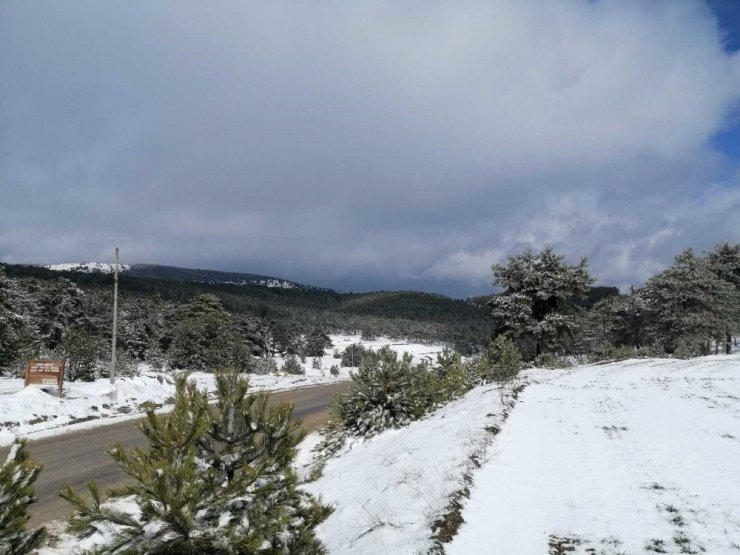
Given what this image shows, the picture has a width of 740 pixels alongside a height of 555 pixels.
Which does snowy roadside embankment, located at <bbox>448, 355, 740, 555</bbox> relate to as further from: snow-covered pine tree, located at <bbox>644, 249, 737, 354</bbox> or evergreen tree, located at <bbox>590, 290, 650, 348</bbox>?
evergreen tree, located at <bbox>590, 290, 650, 348</bbox>

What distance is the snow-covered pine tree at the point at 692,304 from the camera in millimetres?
37094

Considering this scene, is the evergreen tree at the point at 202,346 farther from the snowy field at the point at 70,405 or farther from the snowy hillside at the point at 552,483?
the snowy hillside at the point at 552,483

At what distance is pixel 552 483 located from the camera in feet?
23.7

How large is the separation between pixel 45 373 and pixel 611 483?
20340mm

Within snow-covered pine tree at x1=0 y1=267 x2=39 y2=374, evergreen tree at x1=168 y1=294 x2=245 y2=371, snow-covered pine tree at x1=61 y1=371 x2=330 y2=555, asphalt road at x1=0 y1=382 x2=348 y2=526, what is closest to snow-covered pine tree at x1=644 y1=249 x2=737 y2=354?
asphalt road at x1=0 y1=382 x2=348 y2=526

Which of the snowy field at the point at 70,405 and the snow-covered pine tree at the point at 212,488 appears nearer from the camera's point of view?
the snow-covered pine tree at the point at 212,488

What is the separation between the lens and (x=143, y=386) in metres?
23.2

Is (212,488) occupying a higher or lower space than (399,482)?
higher

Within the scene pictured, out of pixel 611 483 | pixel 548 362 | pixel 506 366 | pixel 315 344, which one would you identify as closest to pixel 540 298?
pixel 548 362

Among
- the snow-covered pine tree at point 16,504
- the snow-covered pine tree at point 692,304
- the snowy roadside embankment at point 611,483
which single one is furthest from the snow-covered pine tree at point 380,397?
the snow-covered pine tree at point 692,304

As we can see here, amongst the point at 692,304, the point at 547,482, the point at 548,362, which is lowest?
the point at 548,362

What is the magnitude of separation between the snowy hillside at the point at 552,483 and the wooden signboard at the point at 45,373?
45.5ft

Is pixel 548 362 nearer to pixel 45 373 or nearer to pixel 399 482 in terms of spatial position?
pixel 399 482

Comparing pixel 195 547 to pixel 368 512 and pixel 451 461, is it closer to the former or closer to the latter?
pixel 368 512
